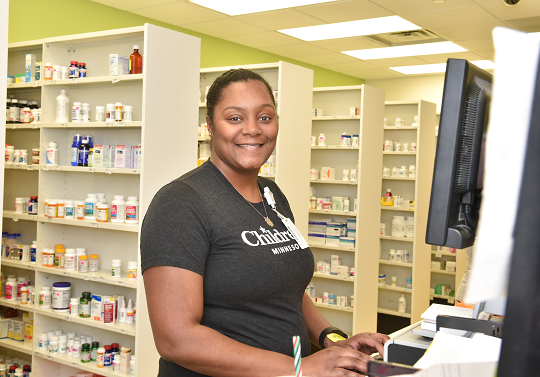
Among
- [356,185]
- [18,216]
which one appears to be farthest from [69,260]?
[356,185]

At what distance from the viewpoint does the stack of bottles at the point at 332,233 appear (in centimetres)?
536

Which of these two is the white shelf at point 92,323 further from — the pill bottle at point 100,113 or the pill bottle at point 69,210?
the pill bottle at point 100,113

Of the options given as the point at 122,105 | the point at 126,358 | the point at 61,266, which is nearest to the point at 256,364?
the point at 126,358

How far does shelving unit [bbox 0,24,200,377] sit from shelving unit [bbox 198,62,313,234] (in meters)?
1.02

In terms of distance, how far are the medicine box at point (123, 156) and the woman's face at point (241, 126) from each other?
79.2 inches

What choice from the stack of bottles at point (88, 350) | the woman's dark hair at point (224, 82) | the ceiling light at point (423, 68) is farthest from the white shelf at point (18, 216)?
the ceiling light at point (423, 68)

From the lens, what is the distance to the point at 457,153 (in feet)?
2.95

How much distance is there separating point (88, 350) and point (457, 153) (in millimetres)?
3391

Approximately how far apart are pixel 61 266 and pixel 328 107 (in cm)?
342

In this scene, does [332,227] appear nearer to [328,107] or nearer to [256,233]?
[328,107]

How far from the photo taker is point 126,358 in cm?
342

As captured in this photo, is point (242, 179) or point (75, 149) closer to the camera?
point (242, 179)

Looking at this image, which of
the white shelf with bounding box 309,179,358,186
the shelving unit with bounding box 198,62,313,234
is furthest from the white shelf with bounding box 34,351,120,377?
the white shelf with bounding box 309,179,358,186

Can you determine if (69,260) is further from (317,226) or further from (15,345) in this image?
(317,226)
